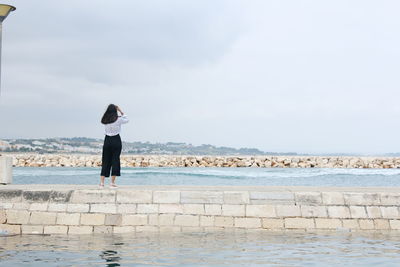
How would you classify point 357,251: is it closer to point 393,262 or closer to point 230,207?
point 393,262

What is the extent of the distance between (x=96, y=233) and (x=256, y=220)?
9.68ft

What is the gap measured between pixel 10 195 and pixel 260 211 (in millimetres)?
4758

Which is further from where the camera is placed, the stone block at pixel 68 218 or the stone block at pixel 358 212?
the stone block at pixel 358 212

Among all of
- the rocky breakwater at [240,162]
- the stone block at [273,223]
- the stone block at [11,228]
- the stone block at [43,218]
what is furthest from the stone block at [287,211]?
the rocky breakwater at [240,162]

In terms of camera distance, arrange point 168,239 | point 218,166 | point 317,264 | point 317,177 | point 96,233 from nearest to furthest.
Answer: point 317,264 → point 168,239 → point 96,233 → point 317,177 → point 218,166

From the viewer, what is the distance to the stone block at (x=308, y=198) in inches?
473

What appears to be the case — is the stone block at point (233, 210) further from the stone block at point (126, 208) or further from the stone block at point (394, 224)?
the stone block at point (394, 224)

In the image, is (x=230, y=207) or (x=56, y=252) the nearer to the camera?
(x=56, y=252)

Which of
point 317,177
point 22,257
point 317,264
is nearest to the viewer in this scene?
point 317,264

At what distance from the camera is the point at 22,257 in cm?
914

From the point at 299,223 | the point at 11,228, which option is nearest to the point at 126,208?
the point at 11,228

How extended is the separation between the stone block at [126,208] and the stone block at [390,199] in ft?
15.5

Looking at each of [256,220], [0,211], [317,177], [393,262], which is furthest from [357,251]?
[317,177]

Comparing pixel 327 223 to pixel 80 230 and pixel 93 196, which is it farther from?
pixel 80 230
